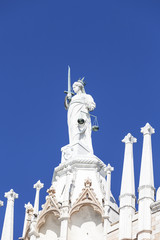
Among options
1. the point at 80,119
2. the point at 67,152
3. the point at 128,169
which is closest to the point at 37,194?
the point at 67,152

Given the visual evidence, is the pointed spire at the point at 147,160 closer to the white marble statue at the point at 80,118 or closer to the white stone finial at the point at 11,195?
the white marble statue at the point at 80,118

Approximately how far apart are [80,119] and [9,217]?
5254mm

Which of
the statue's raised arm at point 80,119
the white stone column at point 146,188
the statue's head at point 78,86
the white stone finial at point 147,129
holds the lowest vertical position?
the white stone column at point 146,188

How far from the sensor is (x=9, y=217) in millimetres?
29156

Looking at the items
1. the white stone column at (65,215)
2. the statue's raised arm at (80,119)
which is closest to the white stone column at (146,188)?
the white stone column at (65,215)

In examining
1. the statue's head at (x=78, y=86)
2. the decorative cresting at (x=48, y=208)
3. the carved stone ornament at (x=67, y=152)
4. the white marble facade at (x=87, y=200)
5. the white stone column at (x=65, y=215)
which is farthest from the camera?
the statue's head at (x=78, y=86)

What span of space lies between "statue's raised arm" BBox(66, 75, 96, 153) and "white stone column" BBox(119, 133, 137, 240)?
4.26 meters

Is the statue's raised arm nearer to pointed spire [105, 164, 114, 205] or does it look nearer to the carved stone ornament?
the carved stone ornament

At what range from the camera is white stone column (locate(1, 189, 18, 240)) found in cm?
2856

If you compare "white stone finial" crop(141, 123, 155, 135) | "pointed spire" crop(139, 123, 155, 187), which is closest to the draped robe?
"white stone finial" crop(141, 123, 155, 135)

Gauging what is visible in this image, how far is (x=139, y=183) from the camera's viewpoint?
25.3 meters

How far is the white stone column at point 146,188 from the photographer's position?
24.0 meters

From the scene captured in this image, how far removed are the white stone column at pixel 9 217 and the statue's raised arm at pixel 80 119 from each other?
3413 millimetres

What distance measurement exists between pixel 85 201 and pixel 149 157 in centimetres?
323
